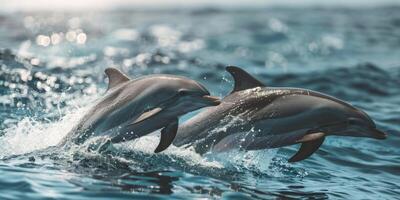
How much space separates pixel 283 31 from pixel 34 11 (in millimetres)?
16528

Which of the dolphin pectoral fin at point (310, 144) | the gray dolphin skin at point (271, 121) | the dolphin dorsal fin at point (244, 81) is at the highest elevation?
the dolphin dorsal fin at point (244, 81)

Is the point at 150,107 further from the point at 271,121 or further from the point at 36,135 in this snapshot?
the point at 36,135

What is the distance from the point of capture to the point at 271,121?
10.1 metres

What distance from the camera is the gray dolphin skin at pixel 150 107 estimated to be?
31.8ft

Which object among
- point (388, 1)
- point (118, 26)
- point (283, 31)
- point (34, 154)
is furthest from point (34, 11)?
point (34, 154)

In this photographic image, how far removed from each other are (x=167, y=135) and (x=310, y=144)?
187 centimetres

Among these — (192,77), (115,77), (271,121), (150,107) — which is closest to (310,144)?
(271,121)

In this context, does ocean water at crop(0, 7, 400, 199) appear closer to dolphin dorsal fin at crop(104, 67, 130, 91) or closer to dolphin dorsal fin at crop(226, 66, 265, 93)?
dolphin dorsal fin at crop(104, 67, 130, 91)

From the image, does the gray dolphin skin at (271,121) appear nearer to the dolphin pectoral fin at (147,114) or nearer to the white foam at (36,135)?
the dolphin pectoral fin at (147,114)

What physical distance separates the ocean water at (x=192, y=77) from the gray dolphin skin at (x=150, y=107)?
17.9 inches

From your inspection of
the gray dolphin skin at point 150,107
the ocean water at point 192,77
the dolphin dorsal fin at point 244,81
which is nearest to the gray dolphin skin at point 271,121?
the dolphin dorsal fin at point 244,81

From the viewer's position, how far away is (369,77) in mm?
21594

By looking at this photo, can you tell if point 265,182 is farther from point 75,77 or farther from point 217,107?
point 75,77

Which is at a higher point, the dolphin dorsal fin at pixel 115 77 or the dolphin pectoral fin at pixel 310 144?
the dolphin dorsal fin at pixel 115 77
